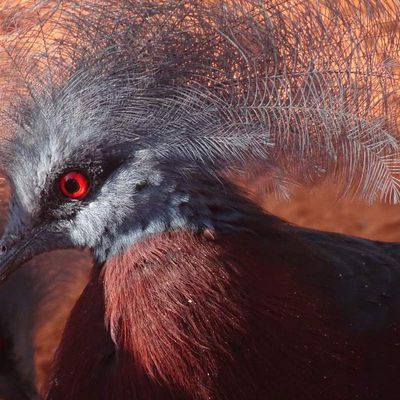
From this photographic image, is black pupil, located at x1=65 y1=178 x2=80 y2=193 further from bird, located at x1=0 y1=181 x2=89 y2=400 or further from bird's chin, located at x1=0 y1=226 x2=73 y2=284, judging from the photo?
bird, located at x1=0 y1=181 x2=89 y2=400

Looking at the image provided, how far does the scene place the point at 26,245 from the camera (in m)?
1.62

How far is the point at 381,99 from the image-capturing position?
1567mm

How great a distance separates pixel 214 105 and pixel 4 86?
17.9 inches

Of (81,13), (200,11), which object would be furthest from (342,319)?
(81,13)

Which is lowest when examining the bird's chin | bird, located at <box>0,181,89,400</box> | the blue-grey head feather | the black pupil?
bird, located at <box>0,181,89,400</box>

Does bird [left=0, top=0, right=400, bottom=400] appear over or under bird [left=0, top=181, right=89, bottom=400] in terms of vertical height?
over

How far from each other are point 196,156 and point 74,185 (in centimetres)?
25

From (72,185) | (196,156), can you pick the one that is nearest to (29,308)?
(72,185)

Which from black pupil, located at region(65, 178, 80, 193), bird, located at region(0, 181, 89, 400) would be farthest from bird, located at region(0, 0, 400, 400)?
bird, located at region(0, 181, 89, 400)

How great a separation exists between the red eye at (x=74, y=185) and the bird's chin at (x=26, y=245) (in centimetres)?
10

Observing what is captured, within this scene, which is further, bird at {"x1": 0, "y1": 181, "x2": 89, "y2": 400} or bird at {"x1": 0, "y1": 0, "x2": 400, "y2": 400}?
bird at {"x1": 0, "y1": 181, "x2": 89, "y2": 400}

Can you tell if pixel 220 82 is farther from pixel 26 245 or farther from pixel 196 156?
pixel 26 245

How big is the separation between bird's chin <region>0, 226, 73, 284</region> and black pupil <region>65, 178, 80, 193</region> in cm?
11

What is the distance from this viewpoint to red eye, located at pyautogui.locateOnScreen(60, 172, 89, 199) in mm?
1514
